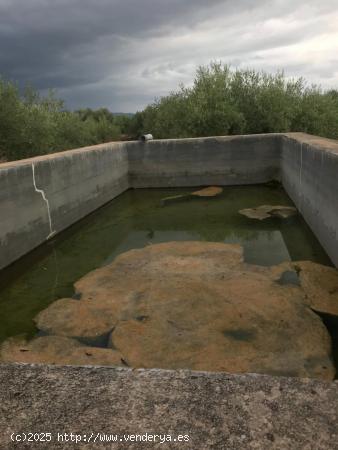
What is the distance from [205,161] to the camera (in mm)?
12422

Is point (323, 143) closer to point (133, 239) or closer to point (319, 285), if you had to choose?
point (319, 285)

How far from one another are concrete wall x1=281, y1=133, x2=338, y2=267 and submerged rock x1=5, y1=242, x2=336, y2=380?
0.87m

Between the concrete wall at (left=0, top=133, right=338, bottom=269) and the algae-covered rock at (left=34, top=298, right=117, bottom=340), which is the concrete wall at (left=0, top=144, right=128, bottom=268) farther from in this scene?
the algae-covered rock at (left=34, top=298, right=117, bottom=340)

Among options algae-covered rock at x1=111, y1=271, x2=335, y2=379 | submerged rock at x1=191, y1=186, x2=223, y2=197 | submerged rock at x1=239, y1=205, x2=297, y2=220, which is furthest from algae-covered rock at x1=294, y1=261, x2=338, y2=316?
submerged rock at x1=191, y1=186, x2=223, y2=197

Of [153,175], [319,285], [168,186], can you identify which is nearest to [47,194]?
[319,285]

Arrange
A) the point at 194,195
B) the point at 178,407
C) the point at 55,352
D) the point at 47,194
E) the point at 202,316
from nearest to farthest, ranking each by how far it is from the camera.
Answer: the point at 178,407
the point at 55,352
the point at 202,316
the point at 47,194
the point at 194,195

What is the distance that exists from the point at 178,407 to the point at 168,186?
11.4 metres

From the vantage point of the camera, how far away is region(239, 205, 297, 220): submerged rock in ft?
27.4

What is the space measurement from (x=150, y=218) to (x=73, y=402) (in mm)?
7430

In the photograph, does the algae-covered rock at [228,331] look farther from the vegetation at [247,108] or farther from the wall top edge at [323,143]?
the vegetation at [247,108]

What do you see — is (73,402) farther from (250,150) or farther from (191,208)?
(250,150)

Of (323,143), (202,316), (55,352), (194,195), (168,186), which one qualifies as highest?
(323,143)

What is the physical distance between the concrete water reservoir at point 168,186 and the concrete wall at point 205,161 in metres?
0.03

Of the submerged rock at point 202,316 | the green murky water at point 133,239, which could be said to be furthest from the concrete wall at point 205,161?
the submerged rock at point 202,316
